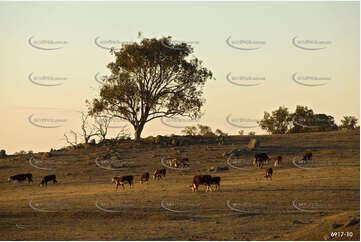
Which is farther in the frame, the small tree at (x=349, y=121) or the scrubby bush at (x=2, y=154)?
the small tree at (x=349, y=121)

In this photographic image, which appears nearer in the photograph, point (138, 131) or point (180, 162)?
point (180, 162)

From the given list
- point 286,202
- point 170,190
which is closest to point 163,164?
point 170,190

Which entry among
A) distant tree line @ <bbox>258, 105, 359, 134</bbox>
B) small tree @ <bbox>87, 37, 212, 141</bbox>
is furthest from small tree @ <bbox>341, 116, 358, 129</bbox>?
small tree @ <bbox>87, 37, 212, 141</bbox>

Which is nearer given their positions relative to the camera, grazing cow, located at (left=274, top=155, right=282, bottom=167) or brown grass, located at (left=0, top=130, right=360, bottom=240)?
brown grass, located at (left=0, top=130, right=360, bottom=240)

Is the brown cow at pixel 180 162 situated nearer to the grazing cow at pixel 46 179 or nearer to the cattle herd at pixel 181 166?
the cattle herd at pixel 181 166

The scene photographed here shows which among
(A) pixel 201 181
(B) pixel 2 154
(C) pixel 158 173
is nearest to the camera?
(A) pixel 201 181

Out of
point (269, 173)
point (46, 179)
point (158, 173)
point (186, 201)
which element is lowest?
point (186, 201)

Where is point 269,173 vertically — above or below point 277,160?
below

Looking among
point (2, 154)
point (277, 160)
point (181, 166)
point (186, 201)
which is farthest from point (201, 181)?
point (2, 154)

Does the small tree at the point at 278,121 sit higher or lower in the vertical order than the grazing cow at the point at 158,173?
higher

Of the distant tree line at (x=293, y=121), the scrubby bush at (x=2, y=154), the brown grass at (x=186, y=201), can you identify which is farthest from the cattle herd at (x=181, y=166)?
the distant tree line at (x=293, y=121)

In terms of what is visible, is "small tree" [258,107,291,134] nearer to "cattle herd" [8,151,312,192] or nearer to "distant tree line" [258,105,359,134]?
"distant tree line" [258,105,359,134]

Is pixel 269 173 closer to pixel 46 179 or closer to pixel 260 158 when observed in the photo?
pixel 260 158

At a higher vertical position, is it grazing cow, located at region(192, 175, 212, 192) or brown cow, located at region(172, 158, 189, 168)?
brown cow, located at region(172, 158, 189, 168)
